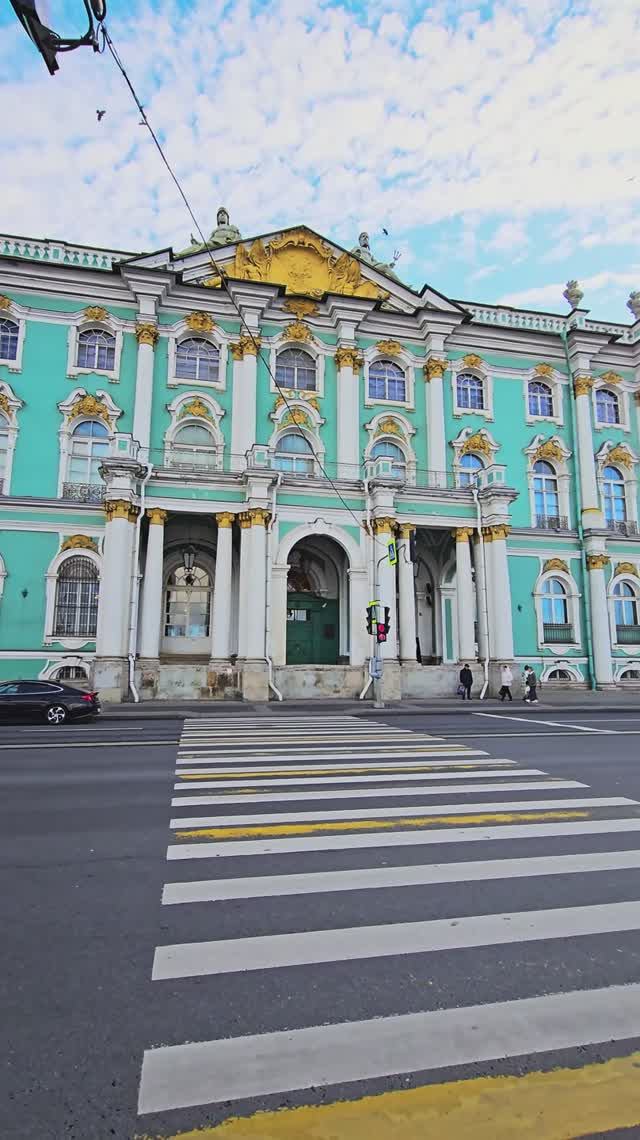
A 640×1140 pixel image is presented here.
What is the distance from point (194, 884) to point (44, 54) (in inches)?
266

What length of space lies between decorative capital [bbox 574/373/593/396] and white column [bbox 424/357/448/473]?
7.07m

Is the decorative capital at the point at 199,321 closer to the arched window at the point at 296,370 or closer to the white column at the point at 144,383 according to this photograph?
the white column at the point at 144,383

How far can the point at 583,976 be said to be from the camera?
352cm

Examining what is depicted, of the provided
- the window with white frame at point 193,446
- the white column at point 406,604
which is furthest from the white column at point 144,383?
the white column at point 406,604

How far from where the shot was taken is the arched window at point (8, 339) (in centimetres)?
2666

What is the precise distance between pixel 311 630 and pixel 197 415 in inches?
415

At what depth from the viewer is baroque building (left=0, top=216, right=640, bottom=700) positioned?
78.0ft

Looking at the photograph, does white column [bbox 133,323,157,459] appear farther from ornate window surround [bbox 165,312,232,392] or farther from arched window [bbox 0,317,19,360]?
arched window [bbox 0,317,19,360]

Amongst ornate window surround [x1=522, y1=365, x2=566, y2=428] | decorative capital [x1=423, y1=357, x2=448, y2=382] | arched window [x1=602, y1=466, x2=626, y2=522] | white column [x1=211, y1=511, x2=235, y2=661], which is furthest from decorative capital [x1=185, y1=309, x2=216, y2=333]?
arched window [x1=602, y1=466, x2=626, y2=522]

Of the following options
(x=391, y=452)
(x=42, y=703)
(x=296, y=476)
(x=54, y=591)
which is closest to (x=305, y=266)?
(x=391, y=452)

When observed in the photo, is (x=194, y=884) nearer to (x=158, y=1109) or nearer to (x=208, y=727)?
(x=158, y=1109)

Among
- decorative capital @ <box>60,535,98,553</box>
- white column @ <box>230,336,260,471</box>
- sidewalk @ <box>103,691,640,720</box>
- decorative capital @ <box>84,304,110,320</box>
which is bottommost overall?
sidewalk @ <box>103,691,640,720</box>

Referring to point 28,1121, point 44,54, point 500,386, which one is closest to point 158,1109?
point 28,1121

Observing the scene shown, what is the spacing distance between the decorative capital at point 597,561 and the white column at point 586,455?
4.96 feet
